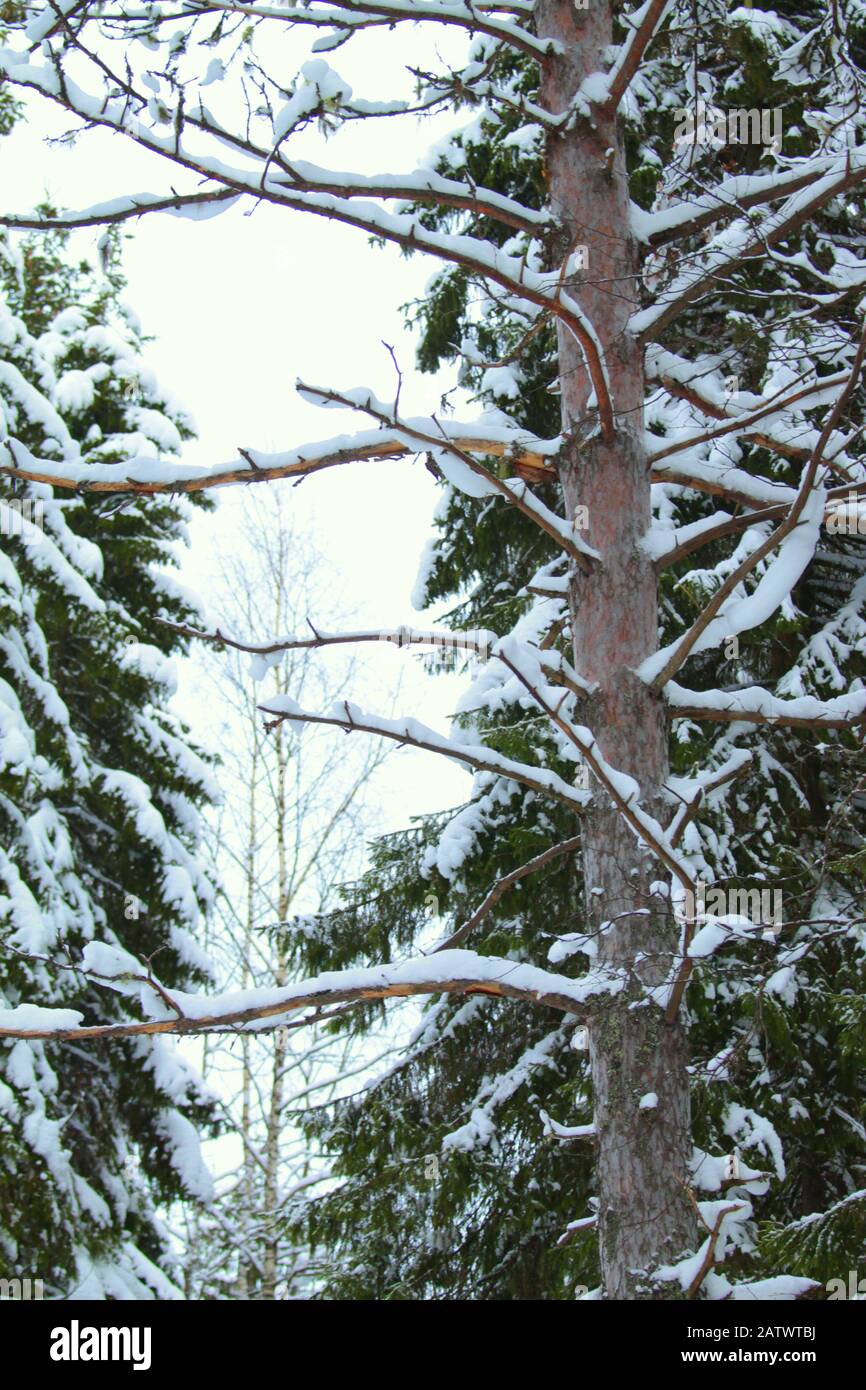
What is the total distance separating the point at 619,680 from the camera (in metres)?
3.91

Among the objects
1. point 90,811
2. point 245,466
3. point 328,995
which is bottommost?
point 328,995

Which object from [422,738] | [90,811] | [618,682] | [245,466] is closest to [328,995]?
[422,738]

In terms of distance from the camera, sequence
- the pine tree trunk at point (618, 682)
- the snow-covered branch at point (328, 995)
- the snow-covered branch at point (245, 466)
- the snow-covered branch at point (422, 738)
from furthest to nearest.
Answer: the snow-covered branch at point (245, 466)
the snow-covered branch at point (422, 738)
the pine tree trunk at point (618, 682)
the snow-covered branch at point (328, 995)

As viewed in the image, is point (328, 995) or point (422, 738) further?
point (422, 738)

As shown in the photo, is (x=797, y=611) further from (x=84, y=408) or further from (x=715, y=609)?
(x=84, y=408)

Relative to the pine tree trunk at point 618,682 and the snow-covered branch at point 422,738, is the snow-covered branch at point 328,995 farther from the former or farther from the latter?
the snow-covered branch at point 422,738

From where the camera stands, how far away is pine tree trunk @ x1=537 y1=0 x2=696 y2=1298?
3395 millimetres

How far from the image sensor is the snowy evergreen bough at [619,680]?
3.47m

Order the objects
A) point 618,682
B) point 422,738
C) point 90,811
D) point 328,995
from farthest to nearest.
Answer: point 90,811, point 618,682, point 422,738, point 328,995

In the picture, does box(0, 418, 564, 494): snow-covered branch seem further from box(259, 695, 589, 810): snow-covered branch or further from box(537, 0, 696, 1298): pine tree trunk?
box(259, 695, 589, 810): snow-covered branch

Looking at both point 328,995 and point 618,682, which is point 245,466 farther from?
point 328,995

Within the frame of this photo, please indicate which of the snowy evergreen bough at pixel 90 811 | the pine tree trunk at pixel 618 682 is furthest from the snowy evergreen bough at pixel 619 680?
the snowy evergreen bough at pixel 90 811

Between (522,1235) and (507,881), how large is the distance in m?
4.12

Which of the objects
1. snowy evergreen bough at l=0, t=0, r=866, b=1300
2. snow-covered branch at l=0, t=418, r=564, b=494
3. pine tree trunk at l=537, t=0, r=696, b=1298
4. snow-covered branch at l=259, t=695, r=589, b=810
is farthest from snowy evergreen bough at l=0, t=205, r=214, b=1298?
snow-covered branch at l=259, t=695, r=589, b=810
